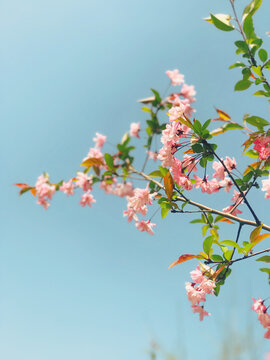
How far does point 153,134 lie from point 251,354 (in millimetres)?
2297

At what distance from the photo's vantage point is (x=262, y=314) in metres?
1.21

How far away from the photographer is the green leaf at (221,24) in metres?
1.41

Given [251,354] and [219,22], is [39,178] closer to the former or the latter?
[219,22]

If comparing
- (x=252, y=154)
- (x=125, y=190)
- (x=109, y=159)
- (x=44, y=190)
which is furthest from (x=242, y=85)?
(x=44, y=190)

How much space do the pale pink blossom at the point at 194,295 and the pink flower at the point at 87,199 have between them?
1990 millimetres

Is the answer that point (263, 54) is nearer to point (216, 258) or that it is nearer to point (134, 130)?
point (216, 258)

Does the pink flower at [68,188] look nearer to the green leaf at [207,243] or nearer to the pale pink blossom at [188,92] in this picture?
the pale pink blossom at [188,92]

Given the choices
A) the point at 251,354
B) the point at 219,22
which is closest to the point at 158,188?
the point at 219,22

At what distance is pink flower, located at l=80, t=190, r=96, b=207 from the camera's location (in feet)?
10.4

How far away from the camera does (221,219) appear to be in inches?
60.3

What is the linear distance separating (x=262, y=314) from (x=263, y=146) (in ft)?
2.10

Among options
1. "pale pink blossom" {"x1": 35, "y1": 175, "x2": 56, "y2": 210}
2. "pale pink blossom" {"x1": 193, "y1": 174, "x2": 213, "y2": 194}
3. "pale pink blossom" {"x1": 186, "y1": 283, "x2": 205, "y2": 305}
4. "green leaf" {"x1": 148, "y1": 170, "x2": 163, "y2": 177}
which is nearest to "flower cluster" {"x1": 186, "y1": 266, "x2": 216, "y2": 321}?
"pale pink blossom" {"x1": 186, "y1": 283, "x2": 205, "y2": 305}

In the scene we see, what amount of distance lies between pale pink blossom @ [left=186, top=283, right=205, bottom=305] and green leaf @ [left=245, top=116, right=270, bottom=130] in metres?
0.72

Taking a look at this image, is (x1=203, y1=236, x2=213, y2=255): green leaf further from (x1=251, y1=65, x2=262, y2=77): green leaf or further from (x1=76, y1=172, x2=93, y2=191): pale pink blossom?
(x1=76, y1=172, x2=93, y2=191): pale pink blossom
